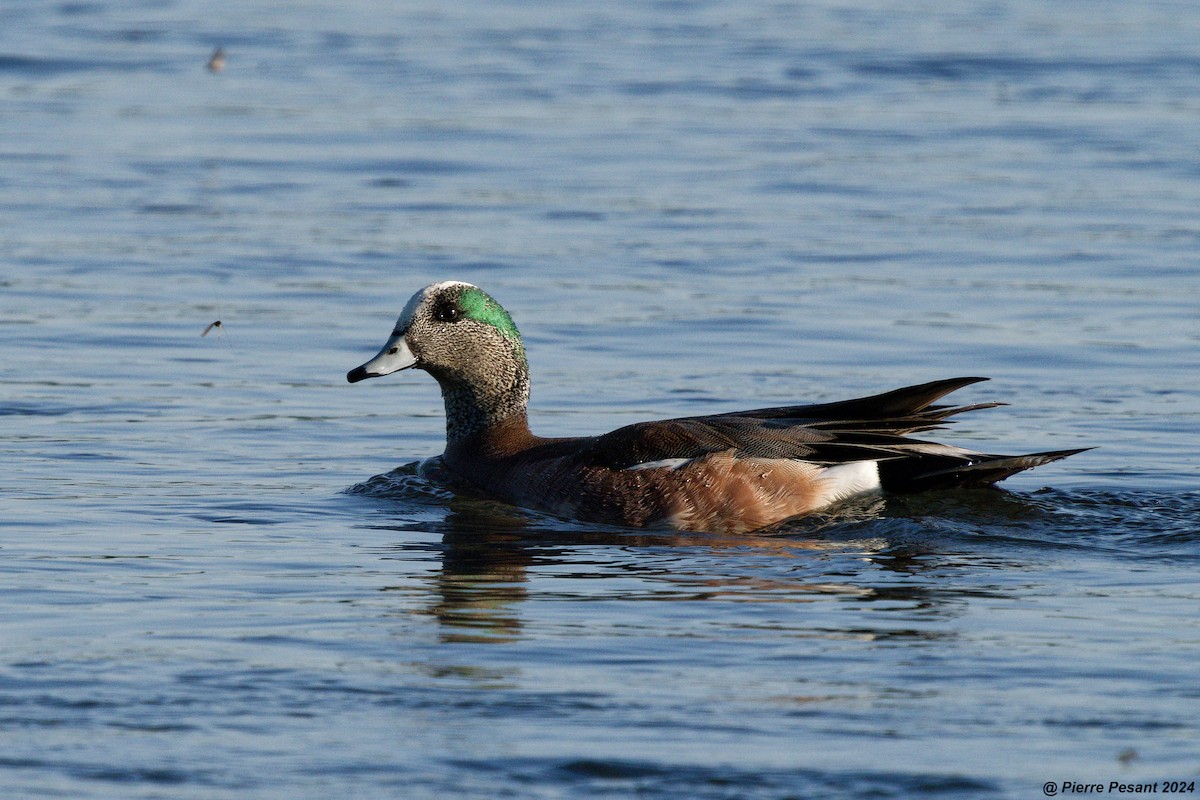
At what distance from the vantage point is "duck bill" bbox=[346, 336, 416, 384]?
9.12m

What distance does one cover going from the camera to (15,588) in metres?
7.00

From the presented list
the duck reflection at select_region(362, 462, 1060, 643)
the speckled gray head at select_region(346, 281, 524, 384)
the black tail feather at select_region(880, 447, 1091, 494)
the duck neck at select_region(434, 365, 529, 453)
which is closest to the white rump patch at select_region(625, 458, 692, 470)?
the duck reflection at select_region(362, 462, 1060, 643)

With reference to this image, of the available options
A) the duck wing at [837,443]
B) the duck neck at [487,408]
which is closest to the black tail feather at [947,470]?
the duck wing at [837,443]

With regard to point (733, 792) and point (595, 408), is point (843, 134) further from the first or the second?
point (733, 792)

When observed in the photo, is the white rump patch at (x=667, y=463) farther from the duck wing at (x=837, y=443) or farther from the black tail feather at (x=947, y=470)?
the black tail feather at (x=947, y=470)

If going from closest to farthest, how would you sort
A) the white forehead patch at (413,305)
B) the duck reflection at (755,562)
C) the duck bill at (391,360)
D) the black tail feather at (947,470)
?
the duck reflection at (755,562), the black tail feather at (947,470), the duck bill at (391,360), the white forehead patch at (413,305)

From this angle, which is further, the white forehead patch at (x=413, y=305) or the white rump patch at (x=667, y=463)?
the white forehead patch at (x=413, y=305)

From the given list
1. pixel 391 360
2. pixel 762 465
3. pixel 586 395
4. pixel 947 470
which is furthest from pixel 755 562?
pixel 586 395

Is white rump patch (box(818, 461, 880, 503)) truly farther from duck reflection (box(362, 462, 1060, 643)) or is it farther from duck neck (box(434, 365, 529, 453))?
duck neck (box(434, 365, 529, 453))

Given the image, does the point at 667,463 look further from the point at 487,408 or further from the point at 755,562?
the point at 487,408

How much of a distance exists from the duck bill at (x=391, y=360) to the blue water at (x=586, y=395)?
0.50m

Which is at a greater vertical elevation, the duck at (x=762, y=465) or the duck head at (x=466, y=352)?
the duck head at (x=466, y=352)

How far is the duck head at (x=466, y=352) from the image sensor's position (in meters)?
9.25

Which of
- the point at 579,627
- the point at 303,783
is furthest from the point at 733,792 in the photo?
the point at 579,627
